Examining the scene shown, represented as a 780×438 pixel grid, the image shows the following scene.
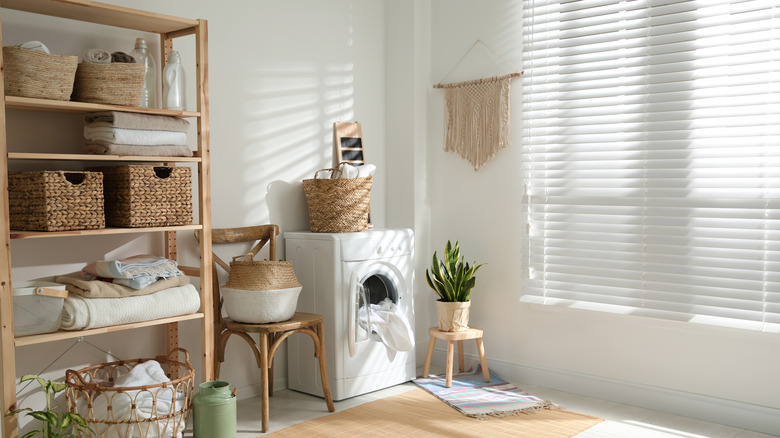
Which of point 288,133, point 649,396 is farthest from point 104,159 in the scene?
point 649,396

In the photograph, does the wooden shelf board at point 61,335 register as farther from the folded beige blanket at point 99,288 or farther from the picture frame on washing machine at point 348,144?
the picture frame on washing machine at point 348,144

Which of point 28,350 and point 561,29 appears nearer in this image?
point 28,350

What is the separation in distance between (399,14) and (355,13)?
0.28 meters

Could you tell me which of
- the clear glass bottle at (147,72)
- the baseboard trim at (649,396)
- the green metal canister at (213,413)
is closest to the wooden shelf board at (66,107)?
the clear glass bottle at (147,72)

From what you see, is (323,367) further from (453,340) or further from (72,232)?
(72,232)

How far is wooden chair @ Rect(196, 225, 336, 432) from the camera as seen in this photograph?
2.99 metres

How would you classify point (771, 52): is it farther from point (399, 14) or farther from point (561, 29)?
point (399, 14)

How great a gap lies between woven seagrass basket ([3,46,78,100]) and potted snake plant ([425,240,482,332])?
80.3 inches

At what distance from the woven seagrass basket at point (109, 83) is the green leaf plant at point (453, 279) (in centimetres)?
179

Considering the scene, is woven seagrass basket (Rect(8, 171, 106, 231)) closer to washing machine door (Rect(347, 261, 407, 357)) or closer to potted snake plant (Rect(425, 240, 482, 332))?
washing machine door (Rect(347, 261, 407, 357))

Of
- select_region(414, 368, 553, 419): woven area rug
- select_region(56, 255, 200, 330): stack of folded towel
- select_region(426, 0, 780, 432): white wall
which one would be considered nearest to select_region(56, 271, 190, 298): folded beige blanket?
select_region(56, 255, 200, 330): stack of folded towel

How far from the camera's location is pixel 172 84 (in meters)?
2.78

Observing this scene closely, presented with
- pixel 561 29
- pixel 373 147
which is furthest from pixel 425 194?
pixel 561 29

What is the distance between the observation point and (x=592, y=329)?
11.5 feet
